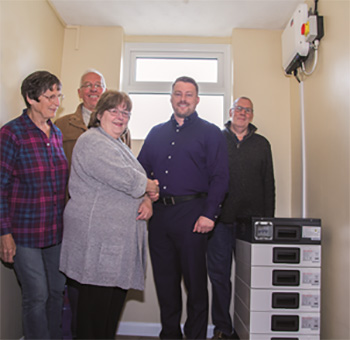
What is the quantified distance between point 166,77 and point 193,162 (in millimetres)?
1447

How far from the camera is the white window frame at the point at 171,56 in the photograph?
3.17m

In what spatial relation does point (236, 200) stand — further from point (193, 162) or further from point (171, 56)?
point (171, 56)

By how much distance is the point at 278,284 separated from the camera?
2025 millimetres

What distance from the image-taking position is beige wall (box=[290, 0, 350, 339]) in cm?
193

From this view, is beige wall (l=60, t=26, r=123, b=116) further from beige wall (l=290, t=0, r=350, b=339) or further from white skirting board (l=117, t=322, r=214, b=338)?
white skirting board (l=117, t=322, r=214, b=338)

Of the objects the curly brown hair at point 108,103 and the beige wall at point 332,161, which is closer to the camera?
the curly brown hair at point 108,103

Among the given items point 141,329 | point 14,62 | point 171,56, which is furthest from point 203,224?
point 171,56

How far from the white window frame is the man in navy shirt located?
1131 mm

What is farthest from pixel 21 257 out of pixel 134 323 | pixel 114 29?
Result: pixel 114 29

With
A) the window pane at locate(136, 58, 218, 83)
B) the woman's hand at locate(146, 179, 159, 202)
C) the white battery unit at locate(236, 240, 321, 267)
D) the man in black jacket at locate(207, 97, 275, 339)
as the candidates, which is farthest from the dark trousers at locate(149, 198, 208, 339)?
the window pane at locate(136, 58, 218, 83)

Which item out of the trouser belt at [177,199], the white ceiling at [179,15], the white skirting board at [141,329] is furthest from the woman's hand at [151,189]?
the white ceiling at [179,15]

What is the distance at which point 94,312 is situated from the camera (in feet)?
4.85

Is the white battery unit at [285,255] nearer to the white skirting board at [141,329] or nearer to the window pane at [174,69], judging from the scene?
the white skirting board at [141,329]

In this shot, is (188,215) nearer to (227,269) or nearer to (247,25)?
(227,269)
